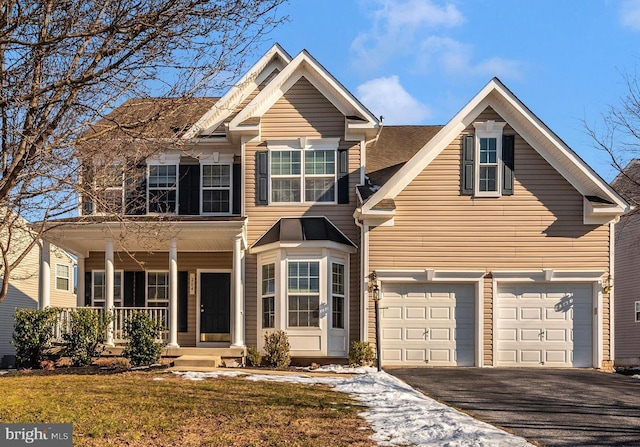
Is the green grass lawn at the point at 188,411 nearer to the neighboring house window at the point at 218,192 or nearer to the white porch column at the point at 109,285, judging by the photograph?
the white porch column at the point at 109,285

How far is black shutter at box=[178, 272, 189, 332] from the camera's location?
19.4 m

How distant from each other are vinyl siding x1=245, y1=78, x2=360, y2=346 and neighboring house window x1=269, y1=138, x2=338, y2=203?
215 mm

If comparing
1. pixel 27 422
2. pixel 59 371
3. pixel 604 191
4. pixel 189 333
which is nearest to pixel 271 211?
pixel 189 333

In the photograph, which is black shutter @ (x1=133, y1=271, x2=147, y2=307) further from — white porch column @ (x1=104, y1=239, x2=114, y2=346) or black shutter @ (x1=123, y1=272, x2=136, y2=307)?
white porch column @ (x1=104, y1=239, x2=114, y2=346)

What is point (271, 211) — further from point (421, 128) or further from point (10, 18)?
point (10, 18)

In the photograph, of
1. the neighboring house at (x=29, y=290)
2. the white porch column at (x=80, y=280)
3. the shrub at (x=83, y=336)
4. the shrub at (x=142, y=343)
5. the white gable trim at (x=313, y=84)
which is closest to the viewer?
the shrub at (x=142, y=343)

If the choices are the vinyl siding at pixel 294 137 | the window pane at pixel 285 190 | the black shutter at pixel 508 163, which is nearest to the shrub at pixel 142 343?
the vinyl siding at pixel 294 137

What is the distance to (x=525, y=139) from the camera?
17312 mm

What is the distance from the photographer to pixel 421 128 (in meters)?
22.2

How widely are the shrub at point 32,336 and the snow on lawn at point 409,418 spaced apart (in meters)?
4.57

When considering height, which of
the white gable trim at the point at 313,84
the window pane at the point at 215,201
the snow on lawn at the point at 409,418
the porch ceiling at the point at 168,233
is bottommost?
the snow on lawn at the point at 409,418

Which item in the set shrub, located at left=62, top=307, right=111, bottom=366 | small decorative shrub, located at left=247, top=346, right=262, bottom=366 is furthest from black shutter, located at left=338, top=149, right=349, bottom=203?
shrub, located at left=62, top=307, right=111, bottom=366

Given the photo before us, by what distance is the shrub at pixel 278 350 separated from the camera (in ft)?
54.1

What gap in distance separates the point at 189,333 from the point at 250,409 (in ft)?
32.1
